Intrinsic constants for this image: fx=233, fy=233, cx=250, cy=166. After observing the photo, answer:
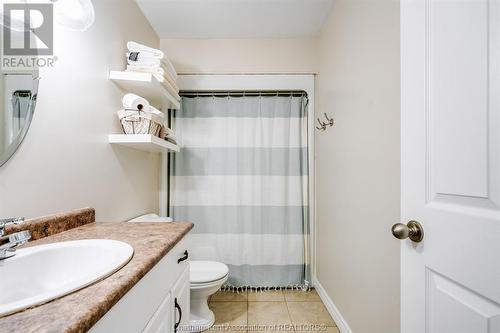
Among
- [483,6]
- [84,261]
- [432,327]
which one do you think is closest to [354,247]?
[432,327]

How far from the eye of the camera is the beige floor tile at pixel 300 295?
2059mm

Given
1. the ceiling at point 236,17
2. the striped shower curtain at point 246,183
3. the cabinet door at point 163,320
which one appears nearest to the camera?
the cabinet door at point 163,320

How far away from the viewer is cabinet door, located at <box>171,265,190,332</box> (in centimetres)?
98

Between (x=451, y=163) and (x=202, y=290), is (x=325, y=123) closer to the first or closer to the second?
(x=451, y=163)

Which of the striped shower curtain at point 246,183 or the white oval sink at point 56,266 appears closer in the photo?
the white oval sink at point 56,266

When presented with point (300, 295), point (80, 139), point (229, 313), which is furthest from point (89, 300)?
point (300, 295)

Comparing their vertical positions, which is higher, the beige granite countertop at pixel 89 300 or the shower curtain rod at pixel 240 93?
the shower curtain rod at pixel 240 93

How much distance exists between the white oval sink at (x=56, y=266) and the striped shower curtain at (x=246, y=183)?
1456 mm

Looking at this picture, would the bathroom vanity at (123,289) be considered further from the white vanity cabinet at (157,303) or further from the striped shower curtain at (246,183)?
the striped shower curtain at (246,183)

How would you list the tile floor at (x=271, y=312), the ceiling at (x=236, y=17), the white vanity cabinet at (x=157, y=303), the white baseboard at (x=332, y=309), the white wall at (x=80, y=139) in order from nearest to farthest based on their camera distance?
the white vanity cabinet at (x=157, y=303)
the white wall at (x=80, y=139)
the white baseboard at (x=332, y=309)
the tile floor at (x=271, y=312)
the ceiling at (x=236, y=17)

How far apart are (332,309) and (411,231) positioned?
145cm

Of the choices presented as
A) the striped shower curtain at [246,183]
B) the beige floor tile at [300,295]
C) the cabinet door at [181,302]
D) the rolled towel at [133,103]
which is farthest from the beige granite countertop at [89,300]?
the beige floor tile at [300,295]

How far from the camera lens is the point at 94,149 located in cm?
128

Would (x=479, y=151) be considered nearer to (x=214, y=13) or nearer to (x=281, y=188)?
(x=281, y=188)
